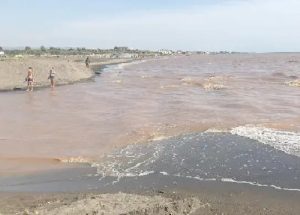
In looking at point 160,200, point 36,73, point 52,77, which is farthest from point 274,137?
point 36,73

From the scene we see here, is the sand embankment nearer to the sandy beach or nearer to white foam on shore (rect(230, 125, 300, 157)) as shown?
the sandy beach

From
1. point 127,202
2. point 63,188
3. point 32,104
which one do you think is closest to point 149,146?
point 63,188

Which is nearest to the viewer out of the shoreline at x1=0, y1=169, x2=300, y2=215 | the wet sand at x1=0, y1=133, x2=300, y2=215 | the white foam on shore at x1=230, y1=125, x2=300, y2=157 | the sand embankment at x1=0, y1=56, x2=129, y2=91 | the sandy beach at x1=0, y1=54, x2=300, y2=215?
the shoreline at x1=0, y1=169, x2=300, y2=215

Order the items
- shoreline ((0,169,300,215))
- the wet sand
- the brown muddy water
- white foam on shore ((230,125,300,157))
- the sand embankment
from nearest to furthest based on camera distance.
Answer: shoreline ((0,169,300,215)), the wet sand, white foam on shore ((230,125,300,157)), the brown muddy water, the sand embankment

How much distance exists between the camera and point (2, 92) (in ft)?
99.0

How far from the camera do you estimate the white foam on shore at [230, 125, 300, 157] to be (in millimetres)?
12805

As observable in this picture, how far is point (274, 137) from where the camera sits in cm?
1427

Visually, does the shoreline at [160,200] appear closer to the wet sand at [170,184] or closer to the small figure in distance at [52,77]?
the wet sand at [170,184]

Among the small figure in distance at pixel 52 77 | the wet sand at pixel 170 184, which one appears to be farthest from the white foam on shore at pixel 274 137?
the small figure in distance at pixel 52 77

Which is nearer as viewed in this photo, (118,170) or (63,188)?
(63,188)

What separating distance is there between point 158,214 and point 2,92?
24764 millimetres

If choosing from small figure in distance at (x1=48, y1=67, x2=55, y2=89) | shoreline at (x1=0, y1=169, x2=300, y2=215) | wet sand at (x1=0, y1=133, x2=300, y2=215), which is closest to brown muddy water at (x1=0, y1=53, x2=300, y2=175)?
wet sand at (x1=0, y1=133, x2=300, y2=215)

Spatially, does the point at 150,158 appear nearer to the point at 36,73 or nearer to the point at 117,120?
the point at 117,120

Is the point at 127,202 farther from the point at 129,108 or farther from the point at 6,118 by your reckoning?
the point at 129,108
